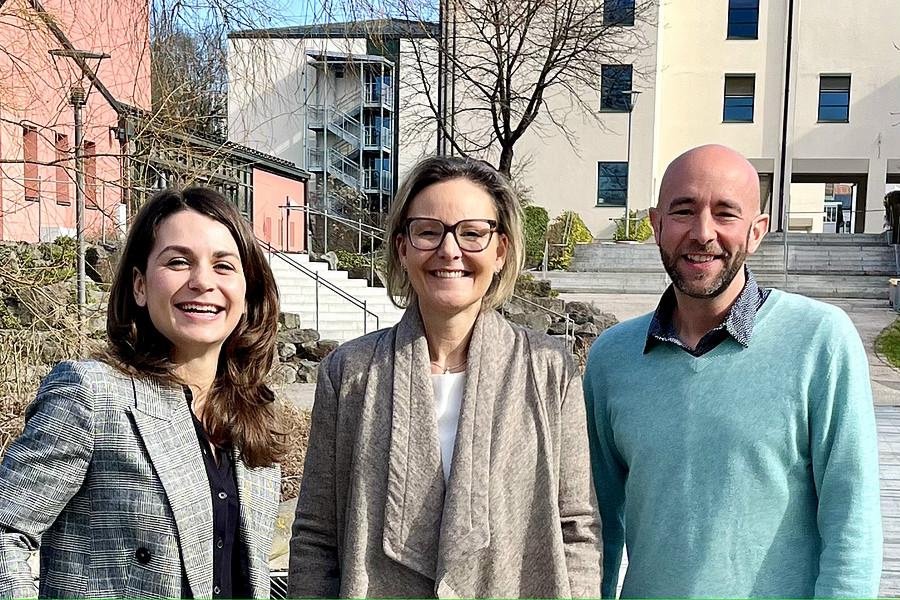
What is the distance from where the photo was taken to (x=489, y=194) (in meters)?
2.06

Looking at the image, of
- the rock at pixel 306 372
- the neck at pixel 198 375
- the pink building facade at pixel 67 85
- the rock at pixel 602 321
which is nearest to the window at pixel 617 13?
the rock at pixel 602 321

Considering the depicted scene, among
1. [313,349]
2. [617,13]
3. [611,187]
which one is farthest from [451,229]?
[611,187]

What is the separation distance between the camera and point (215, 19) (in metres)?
4.37

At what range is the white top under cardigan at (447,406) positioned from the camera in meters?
1.99

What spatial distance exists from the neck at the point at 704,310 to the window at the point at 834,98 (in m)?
27.6

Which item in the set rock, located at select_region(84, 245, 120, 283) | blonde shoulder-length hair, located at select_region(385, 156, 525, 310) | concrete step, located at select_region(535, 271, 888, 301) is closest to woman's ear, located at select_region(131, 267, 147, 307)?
blonde shoulder-length hair, located at select_region(385, 156, 525, 310)

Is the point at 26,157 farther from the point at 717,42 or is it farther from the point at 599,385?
the point at 717,42

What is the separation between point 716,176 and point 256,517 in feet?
4.75

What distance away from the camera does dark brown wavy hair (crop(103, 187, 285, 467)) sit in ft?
6.65

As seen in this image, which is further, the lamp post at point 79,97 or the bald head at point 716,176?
the lamp post at point 79,97

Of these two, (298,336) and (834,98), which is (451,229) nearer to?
(298,336)

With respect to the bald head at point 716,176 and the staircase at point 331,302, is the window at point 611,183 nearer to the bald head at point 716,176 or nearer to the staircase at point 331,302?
the staircase at point 331,302

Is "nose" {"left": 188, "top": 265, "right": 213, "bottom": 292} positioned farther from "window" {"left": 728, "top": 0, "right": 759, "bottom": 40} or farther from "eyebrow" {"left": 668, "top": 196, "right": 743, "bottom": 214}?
"window" {"left": 728, "top": 0, "right": 759, "bottom": 40}

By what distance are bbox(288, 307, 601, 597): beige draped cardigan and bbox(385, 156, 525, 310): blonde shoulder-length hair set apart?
0.64ft
